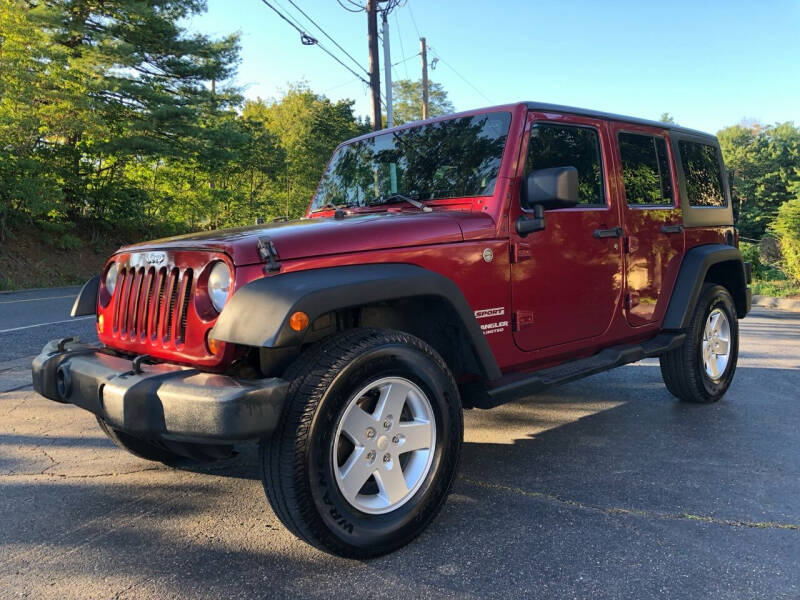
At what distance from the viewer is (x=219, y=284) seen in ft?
7.59

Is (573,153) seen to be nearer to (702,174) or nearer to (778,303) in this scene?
(702,174)

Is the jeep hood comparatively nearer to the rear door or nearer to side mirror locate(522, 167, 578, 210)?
side mirror locate(522, 167, 578, 210)

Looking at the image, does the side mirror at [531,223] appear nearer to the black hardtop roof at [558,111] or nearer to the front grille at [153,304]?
the black hardtop roof at [558,111]

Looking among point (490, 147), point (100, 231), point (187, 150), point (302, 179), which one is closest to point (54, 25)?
point (187, 150)

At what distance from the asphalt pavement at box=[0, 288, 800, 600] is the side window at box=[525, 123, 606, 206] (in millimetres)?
1587

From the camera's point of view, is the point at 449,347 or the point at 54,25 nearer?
the point at 449,347

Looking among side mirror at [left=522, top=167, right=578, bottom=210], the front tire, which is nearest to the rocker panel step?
the front tire

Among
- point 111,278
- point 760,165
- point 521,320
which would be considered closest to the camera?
point 111,278

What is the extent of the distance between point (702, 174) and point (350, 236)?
3.40m

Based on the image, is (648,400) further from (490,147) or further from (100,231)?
(100,231)

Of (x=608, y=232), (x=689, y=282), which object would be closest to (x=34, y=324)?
(x=608, y=232)

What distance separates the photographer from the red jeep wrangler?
7.08ft

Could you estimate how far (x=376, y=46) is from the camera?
721 inches

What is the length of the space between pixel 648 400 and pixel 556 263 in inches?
83.9
